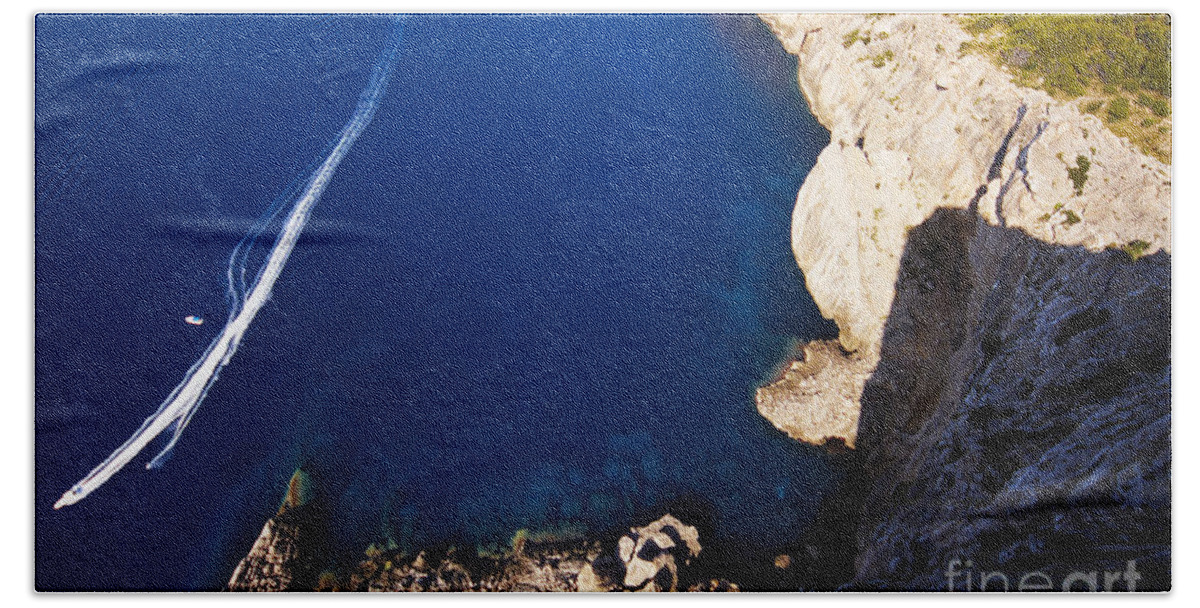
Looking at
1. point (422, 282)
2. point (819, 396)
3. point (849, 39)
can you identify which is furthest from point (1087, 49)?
point (422, 282)

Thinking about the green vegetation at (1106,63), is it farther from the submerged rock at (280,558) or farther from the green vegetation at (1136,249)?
the submerged rock at (280,558)

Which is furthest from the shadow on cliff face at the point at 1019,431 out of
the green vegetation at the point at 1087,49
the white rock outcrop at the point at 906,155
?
the green vegetation at the point at 1087,49

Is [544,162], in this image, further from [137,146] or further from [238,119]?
[137,146]

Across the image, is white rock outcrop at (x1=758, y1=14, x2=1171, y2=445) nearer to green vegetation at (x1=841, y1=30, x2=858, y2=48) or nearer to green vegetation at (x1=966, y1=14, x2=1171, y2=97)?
green vegetation at (x1=841, y1=30, x2=858, y2=48)

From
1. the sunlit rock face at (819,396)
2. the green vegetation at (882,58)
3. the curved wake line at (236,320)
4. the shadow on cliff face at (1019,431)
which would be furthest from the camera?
the green vegetation at (882,58)

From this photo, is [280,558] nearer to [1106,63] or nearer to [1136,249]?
[1136,249]

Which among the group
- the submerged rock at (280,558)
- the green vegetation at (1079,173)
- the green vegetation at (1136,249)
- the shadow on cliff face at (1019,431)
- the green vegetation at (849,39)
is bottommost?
the submerged rock at (280,558)
